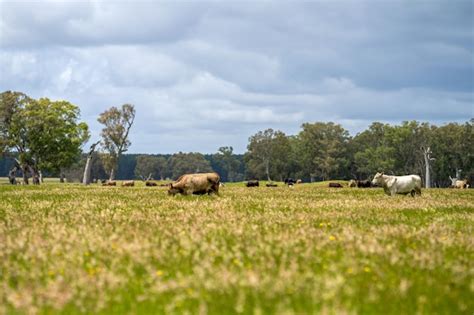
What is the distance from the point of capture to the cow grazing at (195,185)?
28562 mm

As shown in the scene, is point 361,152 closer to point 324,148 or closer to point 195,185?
point 324,148

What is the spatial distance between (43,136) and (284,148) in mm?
89145

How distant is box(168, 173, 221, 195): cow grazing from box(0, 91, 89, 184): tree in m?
57.5

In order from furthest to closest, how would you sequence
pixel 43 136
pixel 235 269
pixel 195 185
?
pixel 43 136 → pixel 195 185 → pixel 235 269

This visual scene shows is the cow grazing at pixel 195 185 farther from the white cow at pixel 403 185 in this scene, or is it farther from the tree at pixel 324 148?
the tree at pixel 324 148

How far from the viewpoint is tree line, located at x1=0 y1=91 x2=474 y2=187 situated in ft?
271

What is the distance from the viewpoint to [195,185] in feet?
94.2

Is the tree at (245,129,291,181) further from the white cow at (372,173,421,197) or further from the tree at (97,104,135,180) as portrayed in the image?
Result: the white cow at (372,173,421,197)

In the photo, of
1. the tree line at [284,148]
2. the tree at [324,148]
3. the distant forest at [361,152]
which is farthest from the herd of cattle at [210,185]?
the tree at [324,148]

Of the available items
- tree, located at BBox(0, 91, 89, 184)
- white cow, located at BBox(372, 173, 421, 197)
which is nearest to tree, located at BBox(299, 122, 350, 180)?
tree, located at BBox(0, 91, 89, 184)

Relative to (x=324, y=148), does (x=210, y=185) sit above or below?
below

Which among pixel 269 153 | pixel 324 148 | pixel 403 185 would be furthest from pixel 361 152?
pixel 403 185

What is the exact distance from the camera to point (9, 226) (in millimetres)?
12523

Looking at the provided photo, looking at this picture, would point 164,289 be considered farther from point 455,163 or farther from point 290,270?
point 455,163
